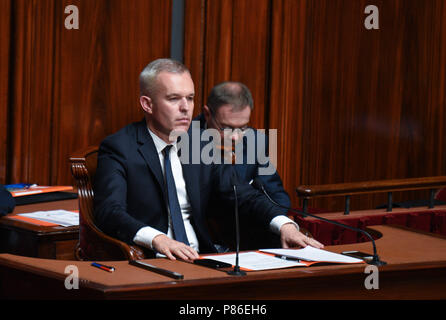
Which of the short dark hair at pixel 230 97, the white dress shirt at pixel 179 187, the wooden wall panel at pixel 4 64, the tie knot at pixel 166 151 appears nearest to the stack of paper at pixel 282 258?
the white dress shirt at pixel 179 187

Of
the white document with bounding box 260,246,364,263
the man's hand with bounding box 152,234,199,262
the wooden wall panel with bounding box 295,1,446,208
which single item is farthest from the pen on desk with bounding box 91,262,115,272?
the wooden wall panel with bounding box 295,1,446,208

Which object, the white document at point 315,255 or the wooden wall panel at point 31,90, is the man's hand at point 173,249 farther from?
the wooden wall panel at point 31,90

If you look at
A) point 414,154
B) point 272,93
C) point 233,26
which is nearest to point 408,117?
point 414,154

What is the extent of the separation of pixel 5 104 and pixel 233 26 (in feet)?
5.84

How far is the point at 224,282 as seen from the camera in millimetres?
1926

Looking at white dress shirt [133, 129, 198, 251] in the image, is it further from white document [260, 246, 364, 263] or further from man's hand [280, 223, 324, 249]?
white document [260, 246, 364, 263]

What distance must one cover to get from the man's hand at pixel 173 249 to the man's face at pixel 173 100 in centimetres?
57

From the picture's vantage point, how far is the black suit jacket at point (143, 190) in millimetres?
2633

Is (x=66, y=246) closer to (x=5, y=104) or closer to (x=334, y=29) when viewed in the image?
(x=5, y=104)

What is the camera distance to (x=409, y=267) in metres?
2.18

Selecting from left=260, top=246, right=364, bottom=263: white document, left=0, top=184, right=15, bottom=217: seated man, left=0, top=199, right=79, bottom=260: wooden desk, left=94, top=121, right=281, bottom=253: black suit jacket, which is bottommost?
left=0, top=199, right=79, bottom=260: wooden desk

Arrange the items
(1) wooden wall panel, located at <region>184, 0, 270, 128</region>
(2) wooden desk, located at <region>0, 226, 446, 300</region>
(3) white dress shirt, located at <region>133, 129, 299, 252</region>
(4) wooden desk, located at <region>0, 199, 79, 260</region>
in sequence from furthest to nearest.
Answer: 1. (1) wooden wall panel, located at <region>184, 0, 270, 128</region>
2. (4) wooden desk, located at <region>0, 199, 79, 260</region>
3. (3) white dress shirt, located at <region>133, 129, 299, 252</region>
4. (2) wooden desk, located at <region>0, 226, 446, 300</region>

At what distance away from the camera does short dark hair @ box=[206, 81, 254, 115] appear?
351 centimetres

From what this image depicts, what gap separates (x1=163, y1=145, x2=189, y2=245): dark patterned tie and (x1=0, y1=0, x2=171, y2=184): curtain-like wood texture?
1.55 meters
